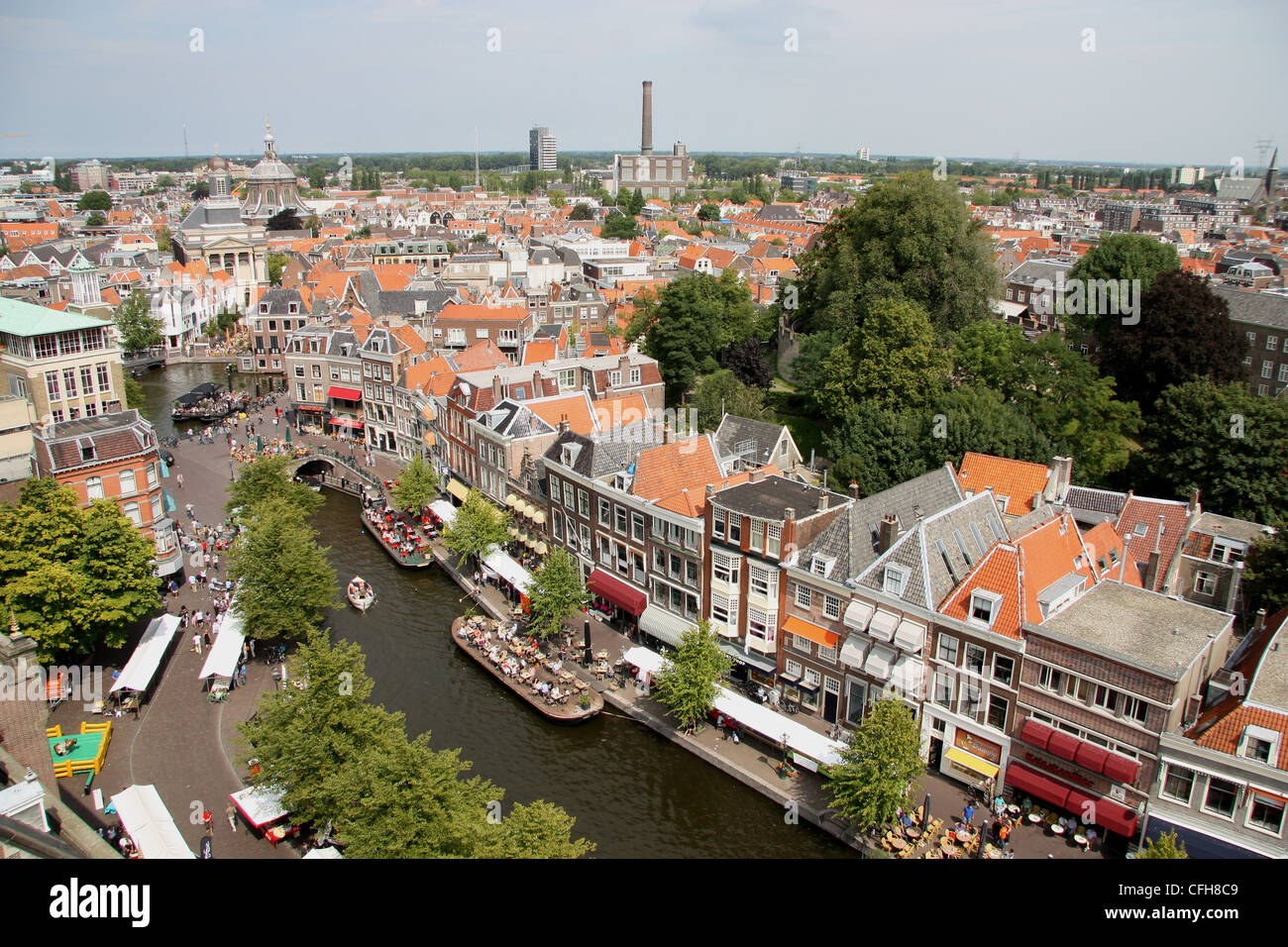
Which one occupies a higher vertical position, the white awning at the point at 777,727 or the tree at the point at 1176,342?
the tree at the point at 1176,342

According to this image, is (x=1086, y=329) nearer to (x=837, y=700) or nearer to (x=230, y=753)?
(x=837, y=700)

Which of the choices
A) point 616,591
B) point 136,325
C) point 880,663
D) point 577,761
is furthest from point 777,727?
point 136,325

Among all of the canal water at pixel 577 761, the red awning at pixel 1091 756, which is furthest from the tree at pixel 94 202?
the red awning at pixel 1091 756

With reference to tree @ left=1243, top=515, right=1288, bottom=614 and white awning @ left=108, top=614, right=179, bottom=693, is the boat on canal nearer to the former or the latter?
white awning @ left=108, top=614, right=179, bottom=693

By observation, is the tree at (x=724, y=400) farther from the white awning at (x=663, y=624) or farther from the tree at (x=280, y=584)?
the tree at (x=280, y=584)

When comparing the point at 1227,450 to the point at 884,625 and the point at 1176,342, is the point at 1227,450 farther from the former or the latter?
the point at 884,625

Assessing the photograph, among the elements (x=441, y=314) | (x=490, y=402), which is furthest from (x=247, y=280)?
(x=490, y=402)
